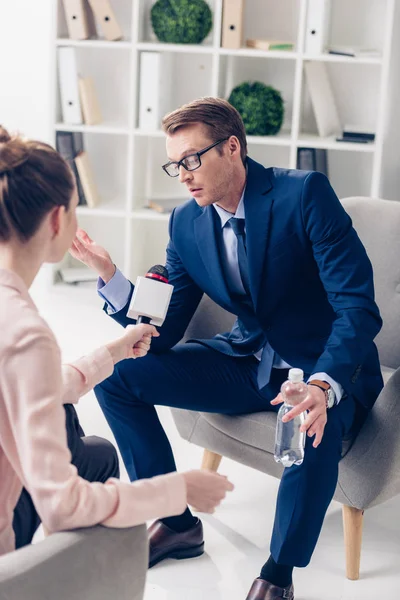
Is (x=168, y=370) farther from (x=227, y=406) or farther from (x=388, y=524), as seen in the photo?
(x=388, y=524)

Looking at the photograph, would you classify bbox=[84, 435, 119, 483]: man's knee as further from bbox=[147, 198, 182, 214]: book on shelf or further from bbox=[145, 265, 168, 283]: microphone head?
bbox=[147, 198, 182, 214]: book on shelf

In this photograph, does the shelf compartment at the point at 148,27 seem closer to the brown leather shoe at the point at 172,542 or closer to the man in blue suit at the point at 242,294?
the man in blue suit at the point at 242,294

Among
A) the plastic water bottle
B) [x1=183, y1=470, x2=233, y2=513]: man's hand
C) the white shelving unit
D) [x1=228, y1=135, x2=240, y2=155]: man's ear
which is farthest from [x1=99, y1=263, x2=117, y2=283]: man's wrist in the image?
the white shelving unit

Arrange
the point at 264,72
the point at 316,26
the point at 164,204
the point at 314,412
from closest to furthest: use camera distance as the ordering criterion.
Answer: the point at 314,412, the point at 316,26, the point at 264,72, the point at 164,204

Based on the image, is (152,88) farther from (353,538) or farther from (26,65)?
(353,538)

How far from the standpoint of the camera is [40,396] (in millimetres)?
1194

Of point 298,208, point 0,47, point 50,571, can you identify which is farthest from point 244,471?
point 0,47

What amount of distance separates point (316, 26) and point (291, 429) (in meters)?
2.41

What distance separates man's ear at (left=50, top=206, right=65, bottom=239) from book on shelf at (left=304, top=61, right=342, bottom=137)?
312 centimetres

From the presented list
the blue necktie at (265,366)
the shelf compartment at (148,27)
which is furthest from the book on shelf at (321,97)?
the blue necktie at (265,366)

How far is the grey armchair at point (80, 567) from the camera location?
3.80ft

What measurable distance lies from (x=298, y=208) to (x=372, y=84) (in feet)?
7.97

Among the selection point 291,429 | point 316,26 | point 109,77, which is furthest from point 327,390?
point 109,77

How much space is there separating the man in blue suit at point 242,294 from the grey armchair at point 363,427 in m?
0.07
